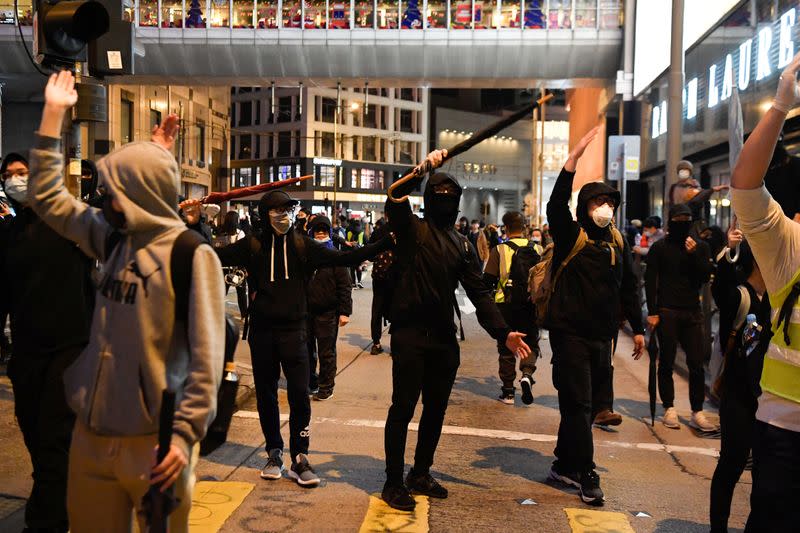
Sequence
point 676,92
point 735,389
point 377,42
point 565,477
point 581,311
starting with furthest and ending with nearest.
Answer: point 377,42
point 676,92
point 565,477
point 581,311
point 735,389

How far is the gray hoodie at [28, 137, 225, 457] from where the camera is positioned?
3.01 metres

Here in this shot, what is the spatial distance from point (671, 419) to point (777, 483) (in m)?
5.32

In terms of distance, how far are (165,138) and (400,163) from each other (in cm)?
8658

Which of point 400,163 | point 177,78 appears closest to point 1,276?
point 177,78

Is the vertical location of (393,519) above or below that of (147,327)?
below

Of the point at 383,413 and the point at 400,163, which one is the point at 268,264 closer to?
the point at 383,413

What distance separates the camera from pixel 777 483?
336 cm

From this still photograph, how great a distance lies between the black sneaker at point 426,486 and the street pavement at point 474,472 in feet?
0.26

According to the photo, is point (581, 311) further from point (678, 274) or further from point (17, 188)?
point (17, 188)

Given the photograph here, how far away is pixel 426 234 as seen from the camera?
5.86 m

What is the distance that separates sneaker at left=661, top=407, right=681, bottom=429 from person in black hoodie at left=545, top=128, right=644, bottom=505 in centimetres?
239

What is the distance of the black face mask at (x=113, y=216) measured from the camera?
3.13 metres

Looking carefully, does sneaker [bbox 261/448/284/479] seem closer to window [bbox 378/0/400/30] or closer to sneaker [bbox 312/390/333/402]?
sneaker [bbox 312/390/333/402]

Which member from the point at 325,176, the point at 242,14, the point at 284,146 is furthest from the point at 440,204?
the point at 284,146
